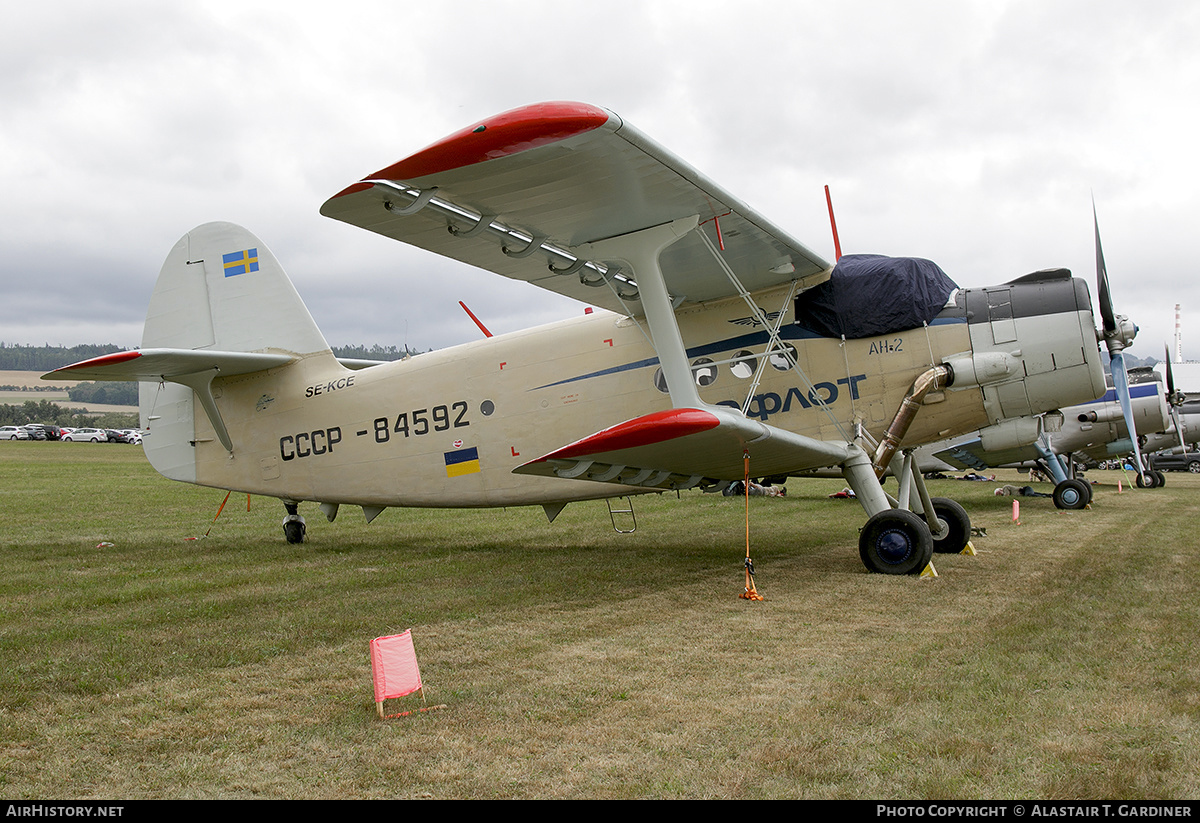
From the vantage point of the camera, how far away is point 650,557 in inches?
368

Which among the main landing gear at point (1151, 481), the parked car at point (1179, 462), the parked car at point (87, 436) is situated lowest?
the parked car at point (1179, 462)

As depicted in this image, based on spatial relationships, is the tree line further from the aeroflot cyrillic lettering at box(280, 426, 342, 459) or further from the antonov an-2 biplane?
the aeroflot cyrillic lettering at box(280, 426, 342, 459)

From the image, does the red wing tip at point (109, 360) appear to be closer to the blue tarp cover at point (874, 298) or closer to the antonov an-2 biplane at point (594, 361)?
the antonov an-2 biplane at point (594, 361)

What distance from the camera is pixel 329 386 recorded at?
10.2m

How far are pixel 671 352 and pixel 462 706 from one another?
3.86m

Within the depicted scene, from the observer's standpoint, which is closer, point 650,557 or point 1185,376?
point 650,557

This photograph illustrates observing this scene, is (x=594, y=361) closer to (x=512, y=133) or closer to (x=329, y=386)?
(x=329, y=386)

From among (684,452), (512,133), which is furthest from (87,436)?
(512,133)

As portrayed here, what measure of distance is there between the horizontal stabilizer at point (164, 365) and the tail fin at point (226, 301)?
35 cm

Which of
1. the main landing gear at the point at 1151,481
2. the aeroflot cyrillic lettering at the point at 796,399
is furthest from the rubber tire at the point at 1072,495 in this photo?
the aeroflot cyrillic lettering at the point at 796,399

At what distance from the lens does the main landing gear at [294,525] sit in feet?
35.7

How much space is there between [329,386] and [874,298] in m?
6.52
